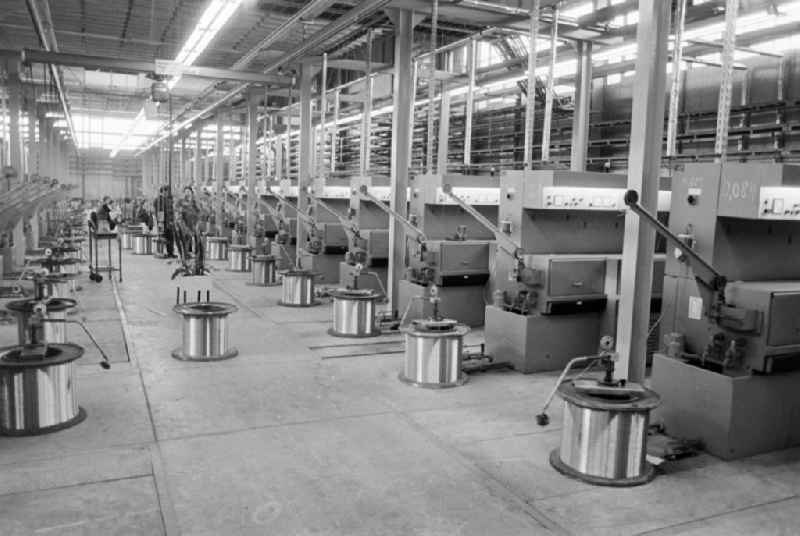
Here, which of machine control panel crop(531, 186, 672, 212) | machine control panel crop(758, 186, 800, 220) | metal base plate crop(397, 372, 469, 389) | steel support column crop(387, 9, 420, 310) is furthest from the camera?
steel support column crop(387, 9, 420, 310)

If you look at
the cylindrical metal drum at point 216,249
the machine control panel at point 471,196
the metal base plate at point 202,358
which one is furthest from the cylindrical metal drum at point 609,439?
the cylindrical metal drum at point 216,249

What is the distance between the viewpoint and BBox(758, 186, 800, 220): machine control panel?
4.81m

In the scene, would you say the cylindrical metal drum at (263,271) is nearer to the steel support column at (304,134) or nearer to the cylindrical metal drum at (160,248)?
the steel support column at (304,134)

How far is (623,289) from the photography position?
5398 mm

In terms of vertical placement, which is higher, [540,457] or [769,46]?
[769,46]

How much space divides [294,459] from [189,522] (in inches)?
40.9

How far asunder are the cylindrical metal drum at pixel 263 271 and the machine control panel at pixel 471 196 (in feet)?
17.0

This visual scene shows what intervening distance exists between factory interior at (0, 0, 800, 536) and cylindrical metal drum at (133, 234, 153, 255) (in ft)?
16.6

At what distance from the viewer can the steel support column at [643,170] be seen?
5.18m

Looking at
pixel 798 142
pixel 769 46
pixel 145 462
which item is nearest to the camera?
pixel 145 462

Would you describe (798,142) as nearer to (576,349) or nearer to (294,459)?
(576,349)

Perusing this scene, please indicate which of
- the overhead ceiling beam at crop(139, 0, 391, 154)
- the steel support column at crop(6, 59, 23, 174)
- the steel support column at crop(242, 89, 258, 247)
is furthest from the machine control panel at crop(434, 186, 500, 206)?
the steel support column at crop(6, 59, 23, 174)

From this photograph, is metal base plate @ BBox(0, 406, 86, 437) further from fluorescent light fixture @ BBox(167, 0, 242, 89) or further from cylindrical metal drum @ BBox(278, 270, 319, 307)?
cylindrical metal drum @ BBox(278, 270, 319, 307)

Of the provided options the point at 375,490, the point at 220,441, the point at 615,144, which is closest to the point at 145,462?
the point at 220,441
